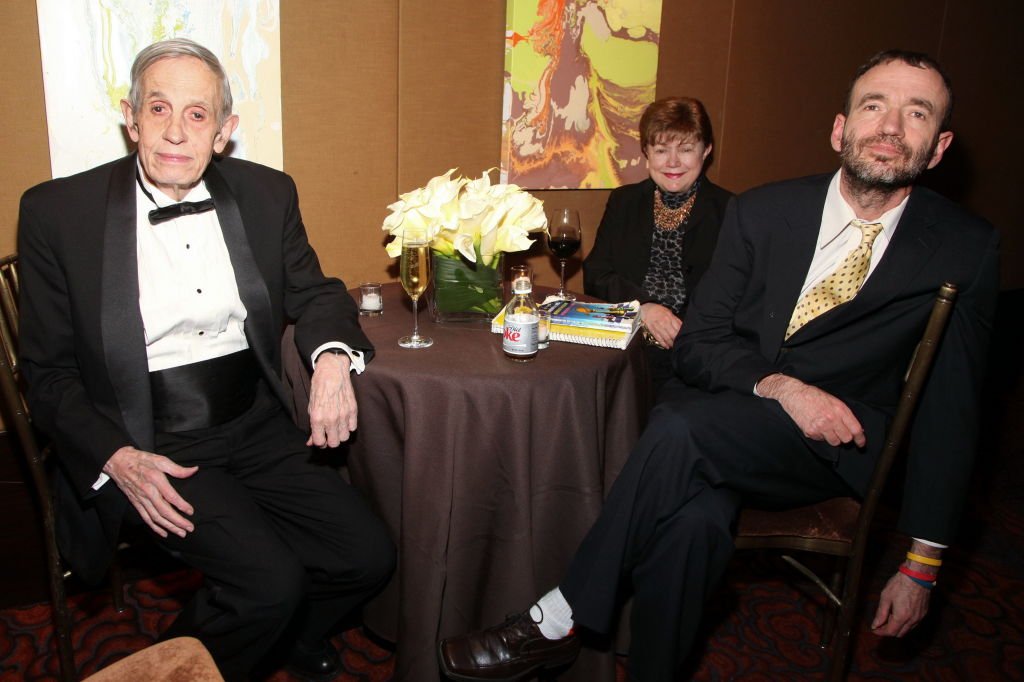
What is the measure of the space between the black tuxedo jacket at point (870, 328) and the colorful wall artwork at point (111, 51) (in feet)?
5.85

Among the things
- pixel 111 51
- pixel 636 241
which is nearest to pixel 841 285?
pixel 636 241

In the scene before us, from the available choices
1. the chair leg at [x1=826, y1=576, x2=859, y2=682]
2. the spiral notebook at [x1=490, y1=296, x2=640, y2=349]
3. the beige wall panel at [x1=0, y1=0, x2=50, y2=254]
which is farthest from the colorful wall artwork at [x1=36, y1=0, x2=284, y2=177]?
the chair leg at [x1=826, y1=576, x2=859, y2=682]

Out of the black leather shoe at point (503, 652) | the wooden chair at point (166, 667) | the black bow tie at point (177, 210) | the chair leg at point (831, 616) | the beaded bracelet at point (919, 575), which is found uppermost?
the black bow tie at point (177, 210)

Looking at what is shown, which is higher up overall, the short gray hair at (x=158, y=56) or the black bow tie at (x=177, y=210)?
the short gray hair at (x=158, y=56)

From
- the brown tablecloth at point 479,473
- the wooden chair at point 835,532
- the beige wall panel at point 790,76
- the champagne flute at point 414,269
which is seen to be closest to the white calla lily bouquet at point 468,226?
the champagne flute at point 414,269

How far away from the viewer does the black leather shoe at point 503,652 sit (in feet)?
6.21

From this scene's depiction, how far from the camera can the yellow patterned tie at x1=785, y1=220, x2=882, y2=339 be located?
6.73 ft

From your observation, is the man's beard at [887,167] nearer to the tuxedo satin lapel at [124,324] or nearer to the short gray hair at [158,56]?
the short gray hair at [158,56]

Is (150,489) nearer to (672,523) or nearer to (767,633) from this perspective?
(672,523)

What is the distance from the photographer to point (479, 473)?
1879mm

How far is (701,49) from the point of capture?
13.1 ft

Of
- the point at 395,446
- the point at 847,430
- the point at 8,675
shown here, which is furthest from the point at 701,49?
the point at 8,675

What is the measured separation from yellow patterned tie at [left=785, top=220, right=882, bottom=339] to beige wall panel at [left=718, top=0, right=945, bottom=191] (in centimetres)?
235

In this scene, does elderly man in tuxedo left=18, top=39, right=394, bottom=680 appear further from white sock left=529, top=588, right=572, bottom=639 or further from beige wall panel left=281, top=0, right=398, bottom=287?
beige wall panel left=281, top=0, right=398, bottom=287
